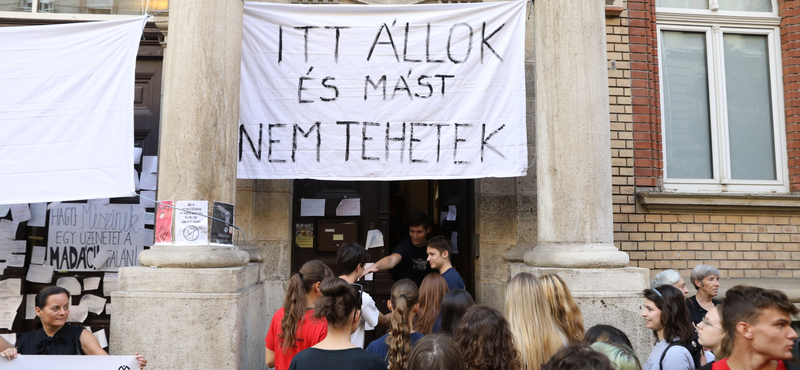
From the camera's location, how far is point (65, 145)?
185 inches

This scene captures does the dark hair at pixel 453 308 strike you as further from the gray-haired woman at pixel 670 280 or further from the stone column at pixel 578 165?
the gray-haired woman at pixel 670 280

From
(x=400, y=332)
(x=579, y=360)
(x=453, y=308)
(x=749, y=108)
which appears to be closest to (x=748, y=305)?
(x=579, y=360)

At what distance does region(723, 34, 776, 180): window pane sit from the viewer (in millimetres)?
6973

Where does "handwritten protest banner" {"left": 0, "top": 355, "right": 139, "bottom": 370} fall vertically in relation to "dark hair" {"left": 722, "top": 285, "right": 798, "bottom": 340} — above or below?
below

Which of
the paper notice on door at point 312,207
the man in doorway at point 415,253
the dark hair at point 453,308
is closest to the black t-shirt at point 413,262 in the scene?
the man in doorway at point 415,253

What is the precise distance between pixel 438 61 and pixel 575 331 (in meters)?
3.02

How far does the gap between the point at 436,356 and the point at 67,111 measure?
4.08 meters

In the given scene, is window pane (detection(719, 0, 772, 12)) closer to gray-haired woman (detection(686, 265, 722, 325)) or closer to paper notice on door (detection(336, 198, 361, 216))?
gray-haired woman (detection(686, 265, 722, 325))

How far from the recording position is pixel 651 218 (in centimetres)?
656

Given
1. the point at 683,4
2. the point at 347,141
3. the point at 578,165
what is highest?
the point at 683,4

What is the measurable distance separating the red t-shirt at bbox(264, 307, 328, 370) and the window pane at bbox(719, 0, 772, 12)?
21.6 ft

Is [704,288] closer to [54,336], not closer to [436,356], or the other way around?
[436,356]

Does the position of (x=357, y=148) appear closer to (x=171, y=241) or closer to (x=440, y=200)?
(x=171, y=241)

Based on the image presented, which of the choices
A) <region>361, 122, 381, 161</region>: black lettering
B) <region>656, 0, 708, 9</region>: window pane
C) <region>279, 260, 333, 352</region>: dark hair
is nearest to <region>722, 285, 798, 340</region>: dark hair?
<region>279, 260, 333, 352</region>: dark hair
